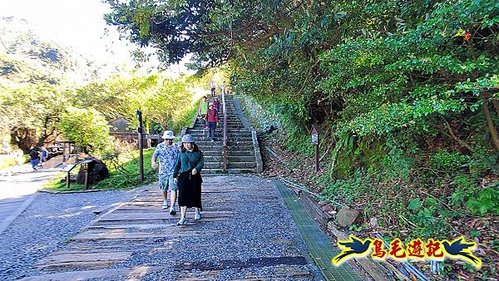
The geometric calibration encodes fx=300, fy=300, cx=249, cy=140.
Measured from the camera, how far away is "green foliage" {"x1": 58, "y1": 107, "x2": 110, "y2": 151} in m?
19.8

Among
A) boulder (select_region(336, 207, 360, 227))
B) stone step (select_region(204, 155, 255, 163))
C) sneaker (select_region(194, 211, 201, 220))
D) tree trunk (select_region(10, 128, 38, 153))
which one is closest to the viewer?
boulder (select_region(336, 207, 360, 227))

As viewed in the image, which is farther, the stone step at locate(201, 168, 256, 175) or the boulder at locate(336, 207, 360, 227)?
the stone step at locate(201, 168, 256, 175)

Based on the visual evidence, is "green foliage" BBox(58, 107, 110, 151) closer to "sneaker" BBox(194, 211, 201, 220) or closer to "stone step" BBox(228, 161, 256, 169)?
"stone step" BBox(228, 161, 256, 169)

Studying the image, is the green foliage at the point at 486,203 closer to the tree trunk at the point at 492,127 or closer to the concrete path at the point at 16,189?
the tree trunk at the point at 492,127

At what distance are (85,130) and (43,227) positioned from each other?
1543cm

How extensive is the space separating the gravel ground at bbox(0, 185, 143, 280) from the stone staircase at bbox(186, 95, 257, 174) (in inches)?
116

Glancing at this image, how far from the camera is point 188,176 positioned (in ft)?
16.0

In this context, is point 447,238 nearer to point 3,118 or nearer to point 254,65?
point 254,65

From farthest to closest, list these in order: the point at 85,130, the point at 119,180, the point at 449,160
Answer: the point at 85,130
the point at 119,180
the point at 449,160

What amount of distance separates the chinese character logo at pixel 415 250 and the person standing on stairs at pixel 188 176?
2397 mm

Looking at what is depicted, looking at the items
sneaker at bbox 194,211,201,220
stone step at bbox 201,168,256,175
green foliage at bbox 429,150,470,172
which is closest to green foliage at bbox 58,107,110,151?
stone step at bbox 201,168,256,175

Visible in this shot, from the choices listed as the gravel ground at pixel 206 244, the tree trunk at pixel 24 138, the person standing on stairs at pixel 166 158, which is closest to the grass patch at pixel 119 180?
the gravel ground at pixel 206 244

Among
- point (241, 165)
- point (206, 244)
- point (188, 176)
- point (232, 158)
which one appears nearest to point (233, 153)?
point (232, 158)

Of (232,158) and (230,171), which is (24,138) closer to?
(232,158)
